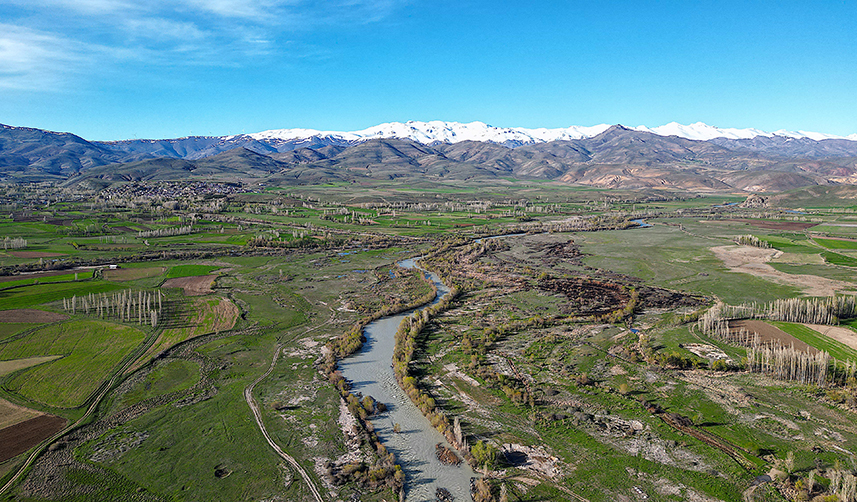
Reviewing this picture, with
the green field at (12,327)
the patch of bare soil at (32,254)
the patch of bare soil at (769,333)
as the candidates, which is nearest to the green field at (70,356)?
the green field at (12,327)

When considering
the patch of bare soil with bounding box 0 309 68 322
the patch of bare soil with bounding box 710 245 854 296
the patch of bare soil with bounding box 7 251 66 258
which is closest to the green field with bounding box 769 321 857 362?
the patch of bare soil with bounding box 710 245 854 296

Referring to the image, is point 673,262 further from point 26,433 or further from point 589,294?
point 26,433

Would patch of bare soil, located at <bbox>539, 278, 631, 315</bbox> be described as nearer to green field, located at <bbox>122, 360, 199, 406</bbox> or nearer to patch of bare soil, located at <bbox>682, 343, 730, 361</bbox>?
patch of bare soil, located at <bbox>682, 343, 730, 361</bbox>

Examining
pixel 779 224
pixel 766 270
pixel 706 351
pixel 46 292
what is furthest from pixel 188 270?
pixel 779 224

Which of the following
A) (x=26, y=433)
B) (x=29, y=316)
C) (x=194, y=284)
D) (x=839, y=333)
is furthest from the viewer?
(x=194, y=284)

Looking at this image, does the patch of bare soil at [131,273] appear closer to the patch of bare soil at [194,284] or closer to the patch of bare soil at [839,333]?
the patch of bare soil at [194,284]

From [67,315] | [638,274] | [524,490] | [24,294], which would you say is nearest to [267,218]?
[24,294]
